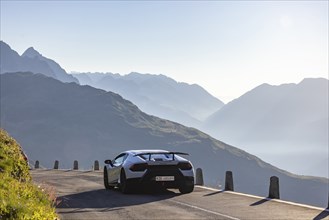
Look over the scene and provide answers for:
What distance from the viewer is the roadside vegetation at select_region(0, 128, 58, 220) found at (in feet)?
22.0

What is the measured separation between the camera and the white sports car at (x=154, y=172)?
14.9 m

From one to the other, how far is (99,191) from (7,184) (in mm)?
8512

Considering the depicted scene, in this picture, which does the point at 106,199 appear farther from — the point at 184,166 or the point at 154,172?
the point at 184,166

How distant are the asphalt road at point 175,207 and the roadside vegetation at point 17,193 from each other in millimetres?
712

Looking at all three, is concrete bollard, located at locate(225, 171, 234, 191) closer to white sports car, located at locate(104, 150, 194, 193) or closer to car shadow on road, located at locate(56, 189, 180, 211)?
white sports car, located at locate(104, 150, 194, 193)

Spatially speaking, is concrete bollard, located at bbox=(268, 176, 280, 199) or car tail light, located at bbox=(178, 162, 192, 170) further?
car tail light, located at bbox=(178, 162, 192, 170)

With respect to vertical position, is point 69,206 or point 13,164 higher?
point 13,164

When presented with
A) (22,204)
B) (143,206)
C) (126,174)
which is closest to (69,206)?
(143,206)

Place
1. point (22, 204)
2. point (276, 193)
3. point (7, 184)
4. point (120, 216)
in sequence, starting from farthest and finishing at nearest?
point (276, 193) < point (120, 216) < point (7, 184) < point (22, 204)

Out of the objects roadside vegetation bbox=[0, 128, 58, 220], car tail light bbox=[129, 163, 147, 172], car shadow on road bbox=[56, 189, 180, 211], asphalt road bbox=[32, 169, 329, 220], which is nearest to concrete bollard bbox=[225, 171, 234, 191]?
asphalt road bbox=[32, 169, 329, 220]

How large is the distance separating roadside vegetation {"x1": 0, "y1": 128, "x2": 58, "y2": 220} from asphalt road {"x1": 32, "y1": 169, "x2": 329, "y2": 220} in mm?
712

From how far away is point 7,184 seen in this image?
28.1ft

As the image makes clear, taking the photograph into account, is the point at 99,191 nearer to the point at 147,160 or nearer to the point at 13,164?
the point at 147,160

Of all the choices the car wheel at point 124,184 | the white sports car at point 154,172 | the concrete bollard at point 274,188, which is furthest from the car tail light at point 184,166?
the concrete bollard at point 274,188
